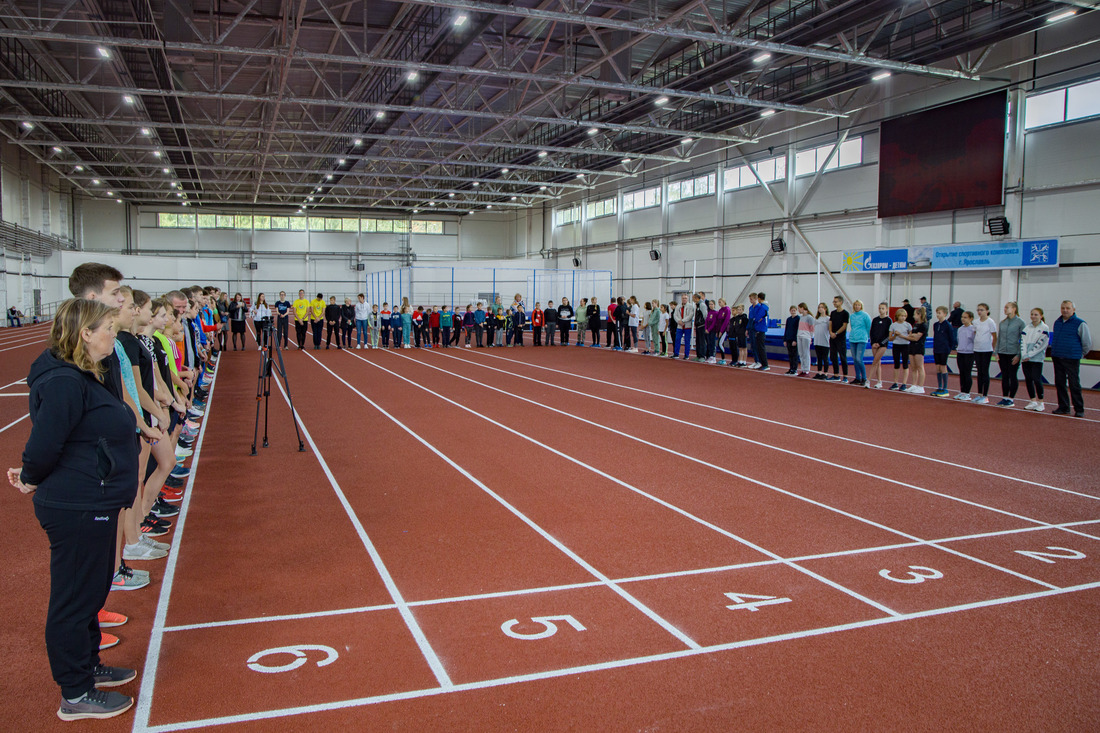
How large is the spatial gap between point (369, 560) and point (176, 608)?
4.24 feet


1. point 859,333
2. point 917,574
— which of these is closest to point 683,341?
point 859,333

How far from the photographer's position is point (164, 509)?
613 cm

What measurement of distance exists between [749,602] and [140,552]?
Answer: 14.2 feet

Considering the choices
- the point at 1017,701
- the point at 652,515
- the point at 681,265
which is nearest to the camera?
the point at 1017,701

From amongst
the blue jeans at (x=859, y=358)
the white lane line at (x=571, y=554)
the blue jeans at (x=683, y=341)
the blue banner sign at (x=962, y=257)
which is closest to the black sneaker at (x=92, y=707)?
the white lane line at (x=571, y=554)

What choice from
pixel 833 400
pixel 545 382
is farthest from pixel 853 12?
pixel 545 382

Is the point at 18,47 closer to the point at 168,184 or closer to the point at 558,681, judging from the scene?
the point at 168,184

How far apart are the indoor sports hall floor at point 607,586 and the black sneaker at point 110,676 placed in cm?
6

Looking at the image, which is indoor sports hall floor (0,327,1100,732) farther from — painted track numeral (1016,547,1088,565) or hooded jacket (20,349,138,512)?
hooded jacket (20,349,138,512)

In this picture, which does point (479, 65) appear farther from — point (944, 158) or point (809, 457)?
point (809, 457)

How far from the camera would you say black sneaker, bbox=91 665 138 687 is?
3.39 m

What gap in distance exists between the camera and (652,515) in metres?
6.28

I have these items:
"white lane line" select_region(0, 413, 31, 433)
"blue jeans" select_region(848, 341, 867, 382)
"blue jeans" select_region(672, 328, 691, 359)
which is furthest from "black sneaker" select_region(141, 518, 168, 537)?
"blue jeans" select_region(672, 328, 691, 359)

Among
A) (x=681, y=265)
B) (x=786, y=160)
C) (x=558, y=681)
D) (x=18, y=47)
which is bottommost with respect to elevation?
(x=558, y=681)
